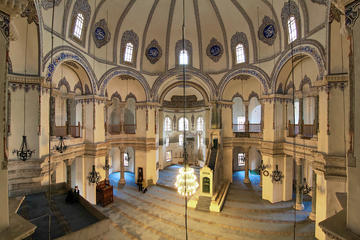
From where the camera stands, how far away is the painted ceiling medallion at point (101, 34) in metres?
11.5

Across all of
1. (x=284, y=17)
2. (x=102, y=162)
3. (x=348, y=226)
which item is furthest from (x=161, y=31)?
(x=348, y=226)

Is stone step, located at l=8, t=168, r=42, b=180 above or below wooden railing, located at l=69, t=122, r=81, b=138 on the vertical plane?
below

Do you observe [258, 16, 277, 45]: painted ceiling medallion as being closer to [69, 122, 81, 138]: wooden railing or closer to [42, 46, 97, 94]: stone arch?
[42, 46, 97, 94]: stone arch

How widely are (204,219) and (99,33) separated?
13403 mm

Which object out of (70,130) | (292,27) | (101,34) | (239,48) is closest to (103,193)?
(70,130)

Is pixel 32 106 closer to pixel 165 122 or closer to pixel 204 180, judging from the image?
pixel 204 180

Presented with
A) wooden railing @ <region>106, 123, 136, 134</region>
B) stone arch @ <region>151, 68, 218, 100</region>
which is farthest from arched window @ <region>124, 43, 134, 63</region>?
wooden railing @ <region>106, 123, 136, 134</region>

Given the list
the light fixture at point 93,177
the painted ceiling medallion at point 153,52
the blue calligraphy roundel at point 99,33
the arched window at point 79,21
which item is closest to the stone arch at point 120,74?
the painted ceiling medallion at point 153,52

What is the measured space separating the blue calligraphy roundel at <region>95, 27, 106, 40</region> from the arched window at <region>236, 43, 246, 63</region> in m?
9.81

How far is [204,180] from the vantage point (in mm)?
12523

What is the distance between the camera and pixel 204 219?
10484 mm

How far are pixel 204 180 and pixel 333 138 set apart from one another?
7759mm

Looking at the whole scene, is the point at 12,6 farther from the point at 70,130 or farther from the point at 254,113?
the point at 254,113

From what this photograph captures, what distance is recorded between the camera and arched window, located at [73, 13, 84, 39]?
9993 millimetres
